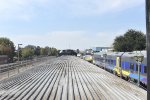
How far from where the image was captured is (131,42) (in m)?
109

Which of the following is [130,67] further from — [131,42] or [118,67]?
[131,42]

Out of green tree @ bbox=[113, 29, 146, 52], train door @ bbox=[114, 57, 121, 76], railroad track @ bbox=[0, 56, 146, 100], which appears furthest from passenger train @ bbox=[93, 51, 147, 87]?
green tree @ bbox=[113, 29, 146, 52]

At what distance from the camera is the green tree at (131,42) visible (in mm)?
106225

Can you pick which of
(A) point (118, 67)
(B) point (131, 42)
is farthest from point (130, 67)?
(B) point (131, 42)

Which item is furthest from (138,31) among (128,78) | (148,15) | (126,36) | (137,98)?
(148,15)

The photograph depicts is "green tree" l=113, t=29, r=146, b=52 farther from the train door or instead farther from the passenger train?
the train door

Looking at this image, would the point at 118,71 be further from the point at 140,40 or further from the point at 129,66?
the point at 140,40

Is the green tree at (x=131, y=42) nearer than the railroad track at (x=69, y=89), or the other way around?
the railroad track at (x=69, y=89)

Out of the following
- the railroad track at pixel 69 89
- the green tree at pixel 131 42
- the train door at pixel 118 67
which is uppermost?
the green tree at pixel 131 42

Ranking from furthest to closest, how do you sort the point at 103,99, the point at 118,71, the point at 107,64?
the point at 107,64, the point at 118,71, the point at 103,99

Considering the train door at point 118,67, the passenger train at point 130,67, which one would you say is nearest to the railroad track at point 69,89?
the passenger train at point 130,67

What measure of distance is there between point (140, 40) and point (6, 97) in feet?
334

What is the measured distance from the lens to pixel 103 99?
8.72 metres

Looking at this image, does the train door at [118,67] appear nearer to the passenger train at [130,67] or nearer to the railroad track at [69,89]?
the passenger train at [130,67]
